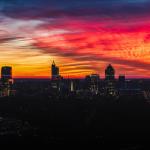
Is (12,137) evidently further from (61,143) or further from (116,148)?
(116,148)

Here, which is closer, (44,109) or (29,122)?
(29,122)

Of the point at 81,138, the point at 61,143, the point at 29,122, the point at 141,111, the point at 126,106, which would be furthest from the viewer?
the point at 126,106

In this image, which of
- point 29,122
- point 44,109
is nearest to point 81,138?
point 29,122

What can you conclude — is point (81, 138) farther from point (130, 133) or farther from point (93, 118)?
point (93, 118)

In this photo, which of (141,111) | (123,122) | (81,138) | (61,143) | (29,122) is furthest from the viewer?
(141,111)

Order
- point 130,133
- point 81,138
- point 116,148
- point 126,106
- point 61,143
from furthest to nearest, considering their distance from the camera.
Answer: point 126,106 → point 130,133 → point 81,138 → point 61,143 → point 116,148

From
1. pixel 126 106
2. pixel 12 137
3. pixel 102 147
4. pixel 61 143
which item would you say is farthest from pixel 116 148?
pixel 126 106
